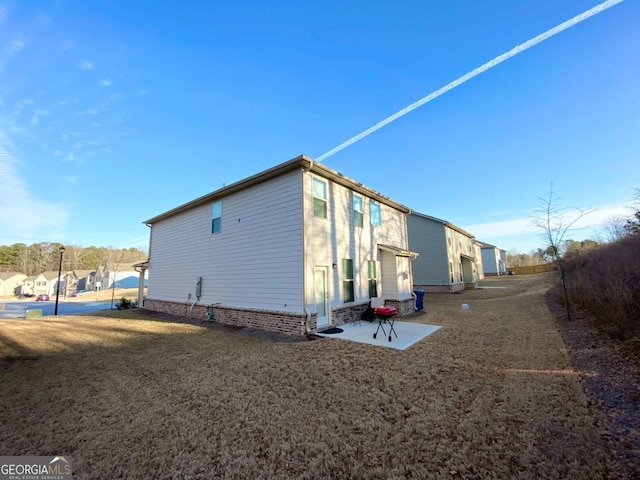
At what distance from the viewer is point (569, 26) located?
840 centimetres

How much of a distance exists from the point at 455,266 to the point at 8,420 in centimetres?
2512

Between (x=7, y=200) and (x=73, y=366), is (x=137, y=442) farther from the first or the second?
(x=7, y=200)

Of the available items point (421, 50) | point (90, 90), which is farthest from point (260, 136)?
point (421, 50)

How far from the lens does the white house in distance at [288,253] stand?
8281 mm

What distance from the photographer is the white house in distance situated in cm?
828

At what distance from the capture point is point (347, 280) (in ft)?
32.5

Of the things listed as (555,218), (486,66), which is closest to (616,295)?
(555,218)

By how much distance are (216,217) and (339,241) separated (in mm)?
5587

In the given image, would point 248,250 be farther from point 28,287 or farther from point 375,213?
point 28,287

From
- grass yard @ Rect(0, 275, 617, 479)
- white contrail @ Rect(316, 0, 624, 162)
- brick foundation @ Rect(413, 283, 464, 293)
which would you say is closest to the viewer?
grass yard @ Rect(0, 275, 617, 479)

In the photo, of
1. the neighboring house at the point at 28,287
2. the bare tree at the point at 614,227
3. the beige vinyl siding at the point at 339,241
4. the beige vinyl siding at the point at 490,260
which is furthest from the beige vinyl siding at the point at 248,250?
the neighboring house at the point at 28,287

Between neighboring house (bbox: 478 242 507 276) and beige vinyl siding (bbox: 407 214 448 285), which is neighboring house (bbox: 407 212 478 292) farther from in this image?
neighboring house (bbox: 478 242 507 276)

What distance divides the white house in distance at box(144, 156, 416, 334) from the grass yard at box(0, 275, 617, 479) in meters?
2.24

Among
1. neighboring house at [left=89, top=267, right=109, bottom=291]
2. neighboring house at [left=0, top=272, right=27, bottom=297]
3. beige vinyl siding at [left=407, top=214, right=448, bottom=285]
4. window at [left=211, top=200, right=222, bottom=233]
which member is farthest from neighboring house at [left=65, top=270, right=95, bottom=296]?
beige vinyl siding at [left=407, top=214, right=448, bottom=285]
